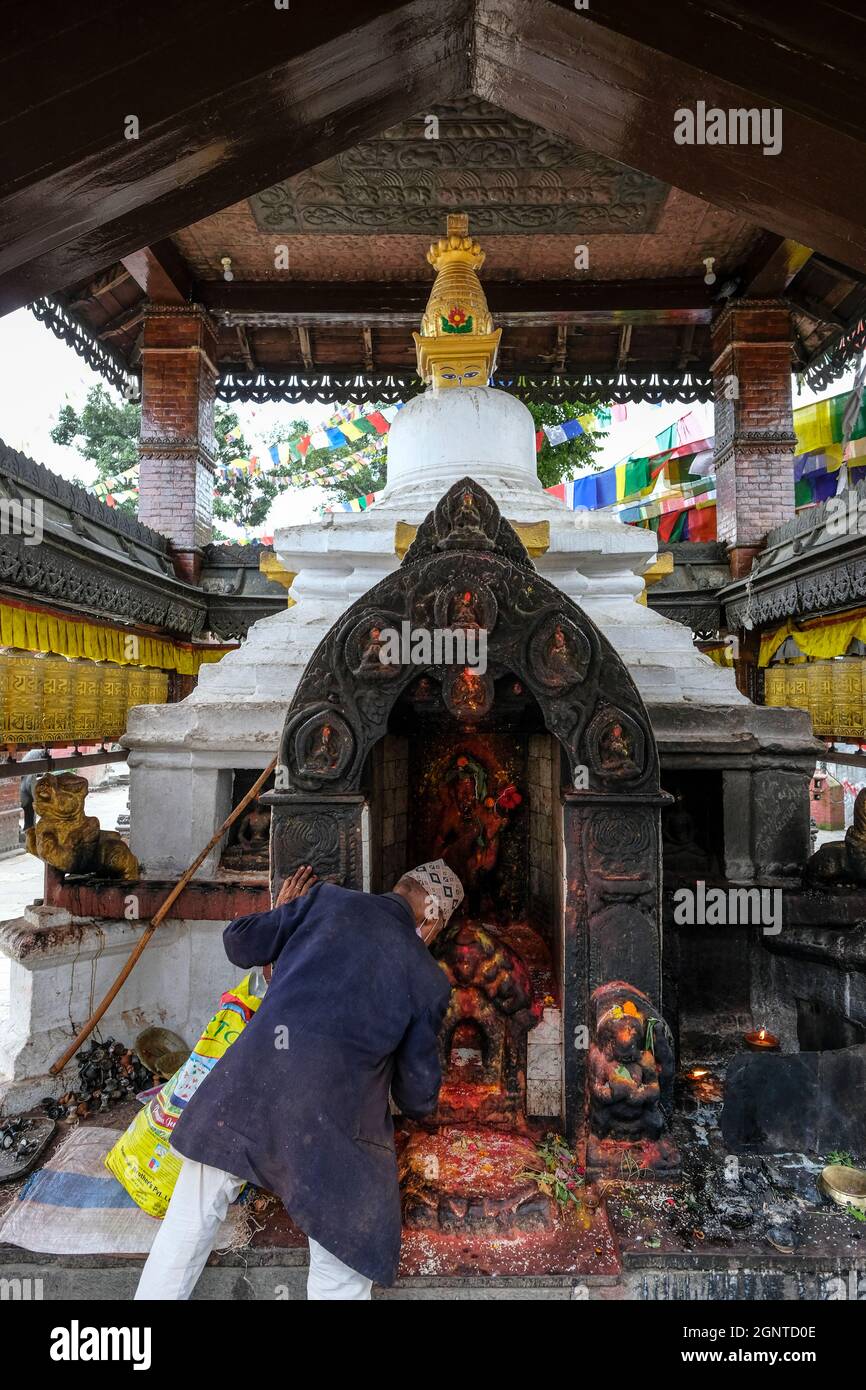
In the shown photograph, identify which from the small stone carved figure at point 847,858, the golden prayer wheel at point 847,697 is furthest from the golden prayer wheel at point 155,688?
the golden prayer wheel at point 847,697

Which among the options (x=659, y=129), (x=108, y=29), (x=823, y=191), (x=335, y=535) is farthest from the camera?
(x=335, y=535)

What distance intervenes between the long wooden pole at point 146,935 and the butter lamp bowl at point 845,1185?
278 centimetres

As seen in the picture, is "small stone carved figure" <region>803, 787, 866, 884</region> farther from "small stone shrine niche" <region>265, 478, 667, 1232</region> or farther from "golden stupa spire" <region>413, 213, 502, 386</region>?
"golden stupa spire" <region>413, 213, 502, 386</region>

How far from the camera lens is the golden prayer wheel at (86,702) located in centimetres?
598

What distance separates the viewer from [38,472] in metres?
6.05

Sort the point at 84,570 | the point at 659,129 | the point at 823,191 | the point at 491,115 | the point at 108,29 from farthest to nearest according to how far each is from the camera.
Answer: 1. the point at 491,115
2. the point at 84,570
3. the point at 659,129
4. the point at 823,191
5. the point at 108,29

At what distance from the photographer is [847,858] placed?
3666mm

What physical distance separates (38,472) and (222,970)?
4.63 meters

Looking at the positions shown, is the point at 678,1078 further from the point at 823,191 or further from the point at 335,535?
the point at 335,535

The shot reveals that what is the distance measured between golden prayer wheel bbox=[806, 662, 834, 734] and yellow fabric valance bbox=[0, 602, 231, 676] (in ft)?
22.8

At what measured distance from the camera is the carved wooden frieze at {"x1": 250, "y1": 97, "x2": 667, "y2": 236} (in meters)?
7.61

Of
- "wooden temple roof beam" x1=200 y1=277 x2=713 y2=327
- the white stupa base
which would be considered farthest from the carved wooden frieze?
the white stupa base

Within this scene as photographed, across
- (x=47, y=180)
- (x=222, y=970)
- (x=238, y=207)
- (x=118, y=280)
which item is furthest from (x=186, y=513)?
(x=47, y=180)

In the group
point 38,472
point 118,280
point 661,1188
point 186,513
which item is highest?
point 118,280
